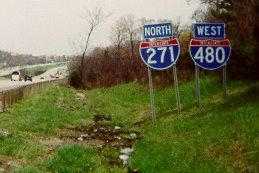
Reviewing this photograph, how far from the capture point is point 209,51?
16766mm

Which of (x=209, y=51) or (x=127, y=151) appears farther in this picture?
(x=209, y=51)

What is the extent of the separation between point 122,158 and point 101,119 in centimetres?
1018

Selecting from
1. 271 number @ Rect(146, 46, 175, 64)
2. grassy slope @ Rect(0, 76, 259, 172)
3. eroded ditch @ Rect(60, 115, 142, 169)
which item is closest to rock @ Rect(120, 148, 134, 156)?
eroded ditch @ Rect(60, 115, 142, 169)

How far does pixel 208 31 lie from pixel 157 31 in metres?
1.62

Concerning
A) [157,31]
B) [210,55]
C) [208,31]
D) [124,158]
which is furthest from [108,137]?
[208,31]

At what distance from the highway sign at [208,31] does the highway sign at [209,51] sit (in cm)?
16

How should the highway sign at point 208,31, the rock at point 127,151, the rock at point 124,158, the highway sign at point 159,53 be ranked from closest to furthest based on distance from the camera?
the rock at point 124,158 < the rock at point 127,151 < the highway sign at point 159,53 < the highway sign at point 208,31

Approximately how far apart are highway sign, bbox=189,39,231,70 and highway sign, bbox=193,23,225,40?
16 cm

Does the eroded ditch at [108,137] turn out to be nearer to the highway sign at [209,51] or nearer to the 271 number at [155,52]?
the 271 number at [155,52]

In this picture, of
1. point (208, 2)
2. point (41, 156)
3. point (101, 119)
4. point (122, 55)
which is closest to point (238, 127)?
point (41, 156)

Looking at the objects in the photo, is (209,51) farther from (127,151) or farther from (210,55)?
(127,151)

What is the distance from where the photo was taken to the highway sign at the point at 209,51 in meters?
16.6

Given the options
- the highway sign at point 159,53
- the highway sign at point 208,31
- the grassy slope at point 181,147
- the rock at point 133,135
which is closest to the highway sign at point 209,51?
the highway sign at point 208,31

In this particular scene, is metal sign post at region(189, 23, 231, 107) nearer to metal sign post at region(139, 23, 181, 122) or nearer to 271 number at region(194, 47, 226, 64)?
271 number at region(194, 47, 226, 64)
